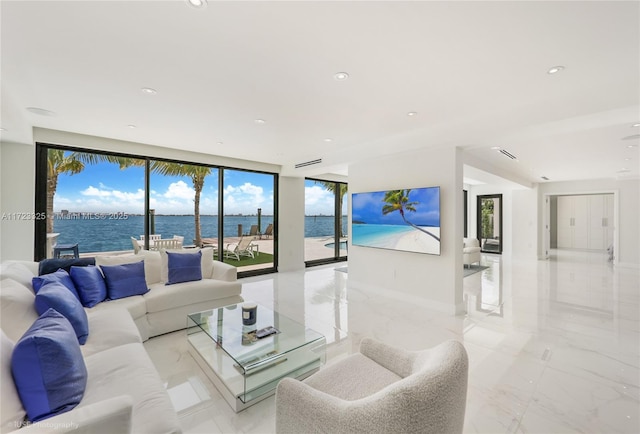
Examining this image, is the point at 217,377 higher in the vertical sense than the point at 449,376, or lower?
lower

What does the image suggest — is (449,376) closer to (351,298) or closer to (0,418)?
(0,418)

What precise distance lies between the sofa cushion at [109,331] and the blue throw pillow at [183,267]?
3.21 ft

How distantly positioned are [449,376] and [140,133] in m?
4.86

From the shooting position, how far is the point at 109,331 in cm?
225

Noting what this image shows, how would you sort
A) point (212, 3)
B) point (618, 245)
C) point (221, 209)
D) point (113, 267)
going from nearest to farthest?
point (212, 3) < point (113, 267) < point (221, 209) < point (618, 245)

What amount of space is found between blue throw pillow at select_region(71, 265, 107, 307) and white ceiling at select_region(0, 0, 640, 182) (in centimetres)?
181

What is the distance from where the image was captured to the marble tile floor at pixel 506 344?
1903 millimetres

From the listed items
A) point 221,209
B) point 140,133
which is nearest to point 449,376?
point 140,133

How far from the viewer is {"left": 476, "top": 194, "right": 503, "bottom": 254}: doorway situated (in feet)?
31.9

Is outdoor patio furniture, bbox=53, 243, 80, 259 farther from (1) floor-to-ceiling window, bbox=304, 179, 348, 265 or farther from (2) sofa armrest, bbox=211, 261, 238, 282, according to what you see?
(1) floor-to-ceiling window, bbox=304, 179, 348, 265

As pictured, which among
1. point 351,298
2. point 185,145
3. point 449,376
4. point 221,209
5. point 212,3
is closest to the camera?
point 449,376

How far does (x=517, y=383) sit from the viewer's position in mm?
2264

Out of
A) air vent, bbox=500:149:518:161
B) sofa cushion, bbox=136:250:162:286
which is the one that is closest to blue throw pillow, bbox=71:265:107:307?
sofa cushion, bbox=136:250:162:286

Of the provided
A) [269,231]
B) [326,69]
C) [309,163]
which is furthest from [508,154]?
[269,231]
